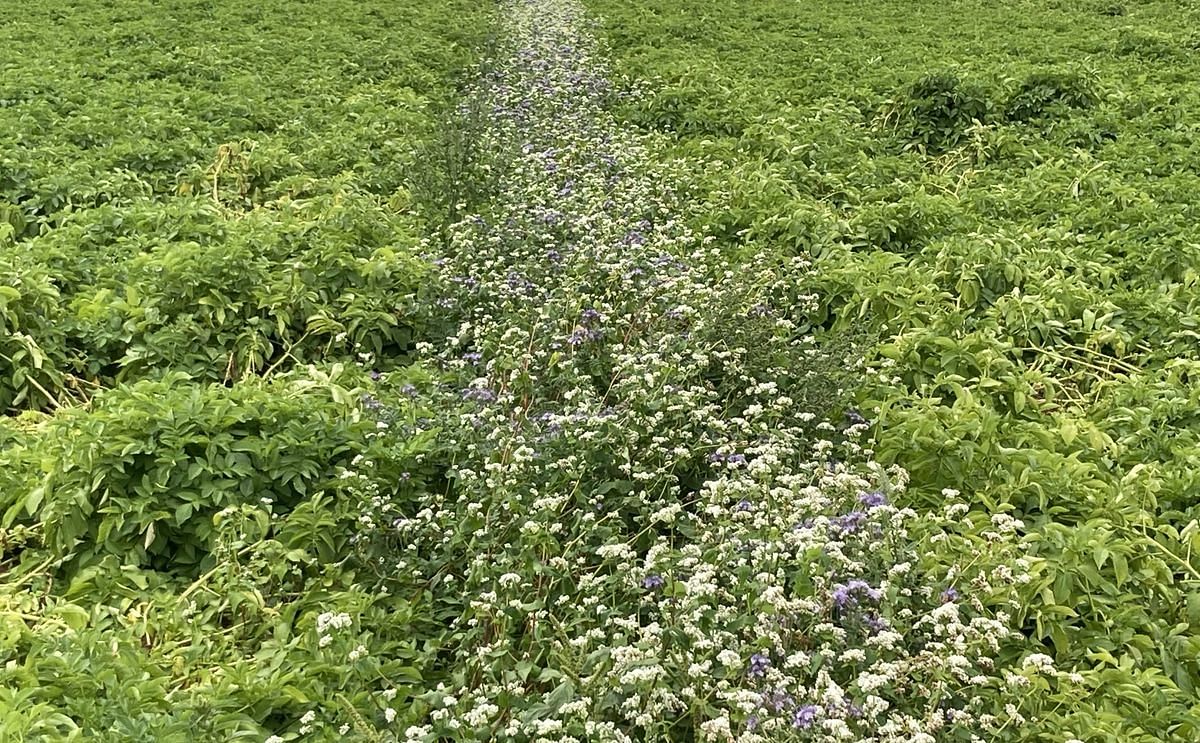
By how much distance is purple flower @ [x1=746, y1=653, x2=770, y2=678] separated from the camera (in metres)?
2.73

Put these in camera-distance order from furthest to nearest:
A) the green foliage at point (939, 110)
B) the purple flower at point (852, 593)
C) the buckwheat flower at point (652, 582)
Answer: the green foliage at point (939, 110), the buckwheat flower at point (652, 582), the purple flower at point (852, 593)

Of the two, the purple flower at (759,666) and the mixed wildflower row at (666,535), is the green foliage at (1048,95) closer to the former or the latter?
the mixed wildflower row at (666,535)

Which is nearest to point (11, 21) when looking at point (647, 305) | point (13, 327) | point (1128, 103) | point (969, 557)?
point (13, 327)

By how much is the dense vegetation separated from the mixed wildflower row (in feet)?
0.07

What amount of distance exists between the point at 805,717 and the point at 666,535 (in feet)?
4.34

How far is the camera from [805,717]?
2.53 metres

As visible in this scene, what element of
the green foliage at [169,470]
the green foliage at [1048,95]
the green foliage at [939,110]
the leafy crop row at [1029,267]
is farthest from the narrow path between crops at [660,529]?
the green foliage at [1048,95]

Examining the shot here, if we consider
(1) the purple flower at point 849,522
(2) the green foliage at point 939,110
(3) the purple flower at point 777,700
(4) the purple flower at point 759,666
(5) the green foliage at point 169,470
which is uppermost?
(2) the green foliage at point 939,110

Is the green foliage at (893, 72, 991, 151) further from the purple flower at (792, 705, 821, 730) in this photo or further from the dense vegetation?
the purple flower at (792, 705, 821, 730)

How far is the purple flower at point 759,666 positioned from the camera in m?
2.73

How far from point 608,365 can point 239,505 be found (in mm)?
1805

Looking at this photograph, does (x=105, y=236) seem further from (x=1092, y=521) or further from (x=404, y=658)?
(x=1092, y=521)

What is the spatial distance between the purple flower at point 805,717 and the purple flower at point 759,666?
0.18 metres

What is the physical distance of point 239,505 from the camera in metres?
3.98
